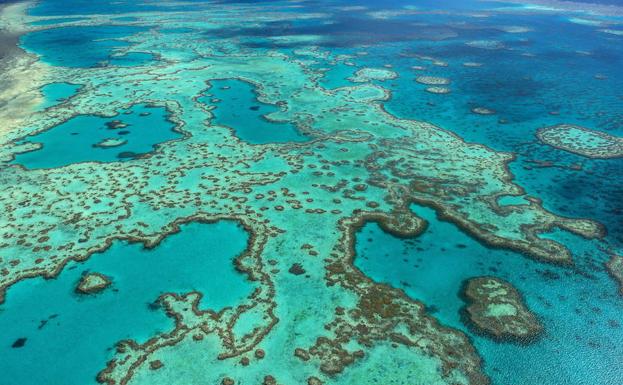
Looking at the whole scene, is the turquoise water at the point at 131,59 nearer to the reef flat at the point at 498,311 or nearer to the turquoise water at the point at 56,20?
the turquoise water at the point at 56,20

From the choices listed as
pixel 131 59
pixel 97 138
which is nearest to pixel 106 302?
pixel 97 138

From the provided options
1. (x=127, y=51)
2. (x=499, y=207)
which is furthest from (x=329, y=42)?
(x=499, y=207)

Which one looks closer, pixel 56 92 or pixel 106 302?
pixel 106 302

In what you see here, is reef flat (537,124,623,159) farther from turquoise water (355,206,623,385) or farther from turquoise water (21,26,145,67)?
turquoise water (21,26,145,67)

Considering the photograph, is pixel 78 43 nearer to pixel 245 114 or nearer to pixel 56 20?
pixel 56 20

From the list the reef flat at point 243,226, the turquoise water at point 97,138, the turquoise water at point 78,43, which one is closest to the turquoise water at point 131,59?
the turquoise water at point 78,43

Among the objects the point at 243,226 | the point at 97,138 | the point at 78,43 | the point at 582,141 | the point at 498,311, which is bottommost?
the point at 498,311
